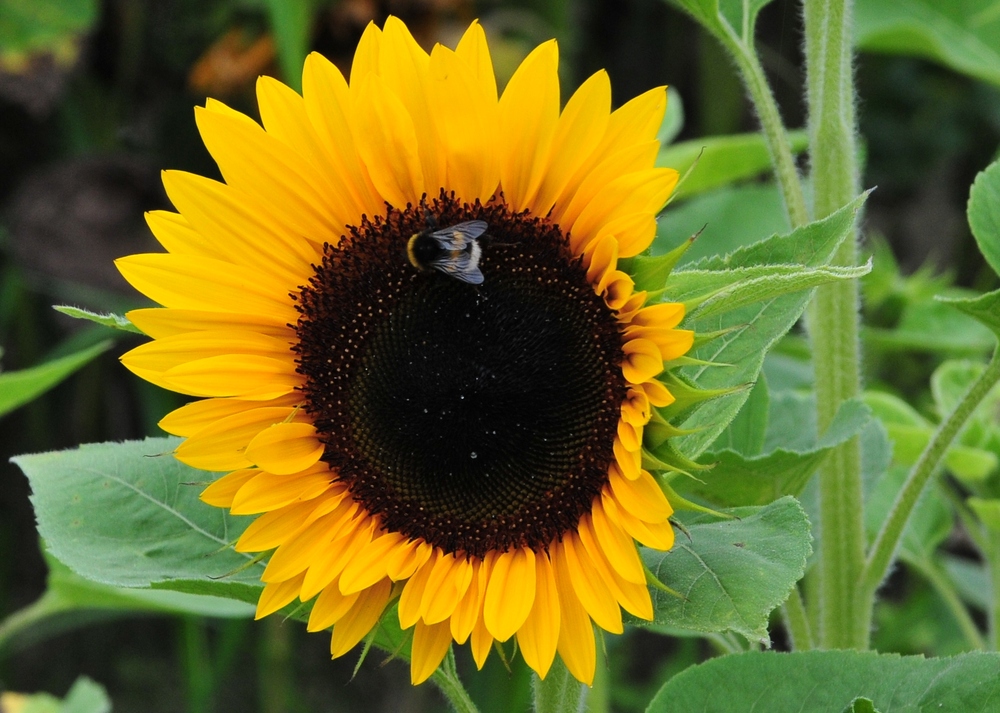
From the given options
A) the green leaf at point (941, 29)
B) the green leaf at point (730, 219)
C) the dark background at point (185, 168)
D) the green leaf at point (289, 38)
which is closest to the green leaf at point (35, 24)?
the dark background at point (185, 168)

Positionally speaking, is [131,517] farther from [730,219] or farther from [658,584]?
[730,219]

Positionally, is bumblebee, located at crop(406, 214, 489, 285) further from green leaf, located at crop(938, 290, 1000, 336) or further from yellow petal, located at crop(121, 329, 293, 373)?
green leaf, located at crop(938, 290, 1000, 336)

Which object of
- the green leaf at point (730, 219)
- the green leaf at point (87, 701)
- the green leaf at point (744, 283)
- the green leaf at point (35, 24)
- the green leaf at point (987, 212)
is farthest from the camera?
the green leaf at point (35, 24)

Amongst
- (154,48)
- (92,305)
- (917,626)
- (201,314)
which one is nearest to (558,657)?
(201,314)

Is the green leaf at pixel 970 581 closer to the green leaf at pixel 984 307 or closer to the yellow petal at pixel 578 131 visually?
the green leaf at pixel 984 307

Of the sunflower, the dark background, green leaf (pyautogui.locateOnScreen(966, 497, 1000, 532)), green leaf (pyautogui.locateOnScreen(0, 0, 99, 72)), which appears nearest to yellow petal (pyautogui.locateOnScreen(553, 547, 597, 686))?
the sunflower

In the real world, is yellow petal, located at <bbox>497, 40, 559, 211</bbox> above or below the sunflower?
above

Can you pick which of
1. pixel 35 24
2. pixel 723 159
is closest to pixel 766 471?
pixel 723 159
